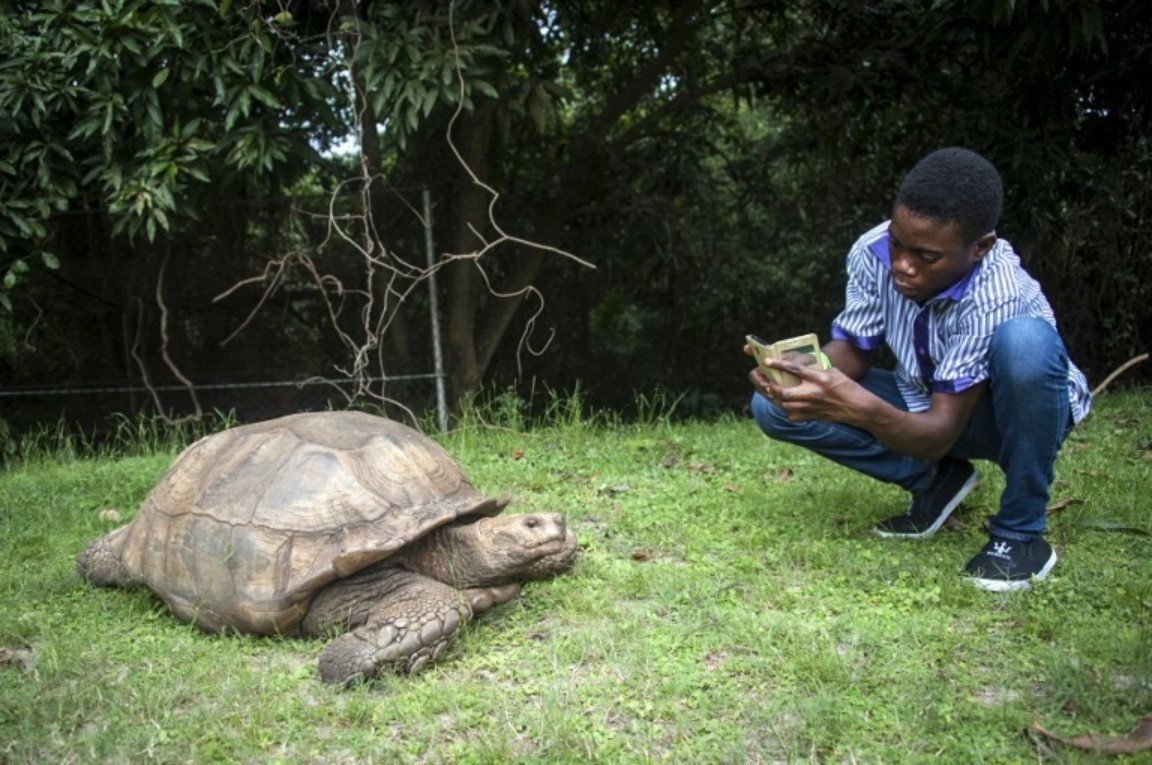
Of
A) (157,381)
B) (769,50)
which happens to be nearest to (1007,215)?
(769,50)

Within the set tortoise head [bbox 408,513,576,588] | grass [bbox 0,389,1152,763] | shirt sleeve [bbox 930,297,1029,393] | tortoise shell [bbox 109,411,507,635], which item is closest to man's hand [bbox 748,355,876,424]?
shirt sleeve [bbox 930,297,1029,393]

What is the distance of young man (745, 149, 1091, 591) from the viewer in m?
3.12

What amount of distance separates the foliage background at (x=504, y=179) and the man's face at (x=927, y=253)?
2571 millimetres

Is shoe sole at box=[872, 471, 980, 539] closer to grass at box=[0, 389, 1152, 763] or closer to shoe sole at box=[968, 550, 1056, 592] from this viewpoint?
grass at box=[0, 389, 1152, 763]

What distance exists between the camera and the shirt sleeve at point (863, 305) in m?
3.65

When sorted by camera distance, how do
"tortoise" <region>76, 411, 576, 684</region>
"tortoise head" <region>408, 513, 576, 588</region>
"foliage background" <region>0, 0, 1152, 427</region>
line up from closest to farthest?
"tortoise" <region>76, 411, 576, 684</region> → "tortoise head" <region>408, 513, 576, 588</region> → "foliage background" <region>0, 0, 1152, 427</region>

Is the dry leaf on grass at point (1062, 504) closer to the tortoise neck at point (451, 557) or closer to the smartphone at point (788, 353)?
the smartphone at point (788, 353)

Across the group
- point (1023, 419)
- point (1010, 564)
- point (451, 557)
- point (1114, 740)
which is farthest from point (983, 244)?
point (451, 557)

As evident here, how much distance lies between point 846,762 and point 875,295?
1.88m

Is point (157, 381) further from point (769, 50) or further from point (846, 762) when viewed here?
point (846, 762)

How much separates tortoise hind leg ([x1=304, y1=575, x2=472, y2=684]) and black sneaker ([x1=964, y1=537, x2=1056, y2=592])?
5.45 ft

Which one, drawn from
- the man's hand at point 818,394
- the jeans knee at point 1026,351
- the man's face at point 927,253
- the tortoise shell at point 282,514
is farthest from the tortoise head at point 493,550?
the jeans knee at point 1026,351

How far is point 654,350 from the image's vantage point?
9.30 meters

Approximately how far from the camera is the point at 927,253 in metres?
3.15
